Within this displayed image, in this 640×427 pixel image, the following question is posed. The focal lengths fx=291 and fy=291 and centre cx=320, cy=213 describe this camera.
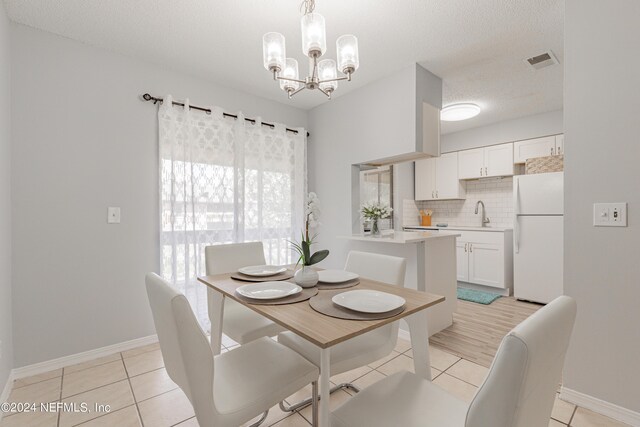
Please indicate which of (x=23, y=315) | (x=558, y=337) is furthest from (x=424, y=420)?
(x=23, y=315)

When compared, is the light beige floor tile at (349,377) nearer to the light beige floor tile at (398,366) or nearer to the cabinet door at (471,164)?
the light beige floor tile at (398,366)

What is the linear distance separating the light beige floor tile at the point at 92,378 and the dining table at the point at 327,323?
42.6 inches

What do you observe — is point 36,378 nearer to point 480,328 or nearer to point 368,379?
point 368,379

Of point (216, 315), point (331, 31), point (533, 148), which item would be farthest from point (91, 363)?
point (533, 148)

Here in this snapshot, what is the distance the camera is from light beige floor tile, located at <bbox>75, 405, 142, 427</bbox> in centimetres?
156

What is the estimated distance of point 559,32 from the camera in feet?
7.04

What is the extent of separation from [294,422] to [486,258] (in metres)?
3.55

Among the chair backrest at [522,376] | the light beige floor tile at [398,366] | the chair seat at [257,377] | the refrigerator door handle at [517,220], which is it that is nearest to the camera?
the chair backrest at [522,376]

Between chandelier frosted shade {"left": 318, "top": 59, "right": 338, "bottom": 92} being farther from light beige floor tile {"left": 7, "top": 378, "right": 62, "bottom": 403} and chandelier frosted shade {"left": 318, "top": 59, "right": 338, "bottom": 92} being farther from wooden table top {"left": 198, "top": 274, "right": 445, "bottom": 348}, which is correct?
light beige floor tile {"left": 7, "top": 378, "right": 62, "bottom": 403}

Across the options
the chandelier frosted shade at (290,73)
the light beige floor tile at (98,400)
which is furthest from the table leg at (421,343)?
the light beige floor tile at (98,400)

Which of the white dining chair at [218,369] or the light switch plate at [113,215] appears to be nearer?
the white dining chair at [218,369]

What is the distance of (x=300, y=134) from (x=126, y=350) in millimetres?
2712

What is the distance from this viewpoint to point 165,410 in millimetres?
1684

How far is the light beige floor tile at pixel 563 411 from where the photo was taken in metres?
1.62
